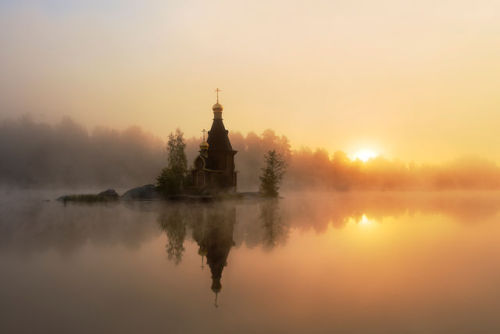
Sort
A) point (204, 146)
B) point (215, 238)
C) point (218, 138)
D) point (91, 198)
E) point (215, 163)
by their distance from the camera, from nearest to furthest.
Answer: point (215, 238) < point (91, 198) < point (204, 146) < point (215, 163) < point (218, 138)

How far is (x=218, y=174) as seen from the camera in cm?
4925

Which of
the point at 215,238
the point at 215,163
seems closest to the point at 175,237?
the point at 215,238

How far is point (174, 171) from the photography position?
161 ft

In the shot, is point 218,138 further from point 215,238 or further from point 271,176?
point 215,238

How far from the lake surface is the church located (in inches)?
1222

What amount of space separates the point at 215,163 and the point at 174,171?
230 inches

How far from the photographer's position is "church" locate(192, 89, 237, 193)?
4766 cm

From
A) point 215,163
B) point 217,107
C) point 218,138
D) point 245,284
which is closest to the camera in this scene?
point 245,284

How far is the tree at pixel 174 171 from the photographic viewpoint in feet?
154

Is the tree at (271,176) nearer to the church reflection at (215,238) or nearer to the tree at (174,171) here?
the tree at (174,171)

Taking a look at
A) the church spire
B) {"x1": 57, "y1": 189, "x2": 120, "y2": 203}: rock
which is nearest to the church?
the church spire

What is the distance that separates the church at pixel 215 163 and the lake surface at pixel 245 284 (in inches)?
1222

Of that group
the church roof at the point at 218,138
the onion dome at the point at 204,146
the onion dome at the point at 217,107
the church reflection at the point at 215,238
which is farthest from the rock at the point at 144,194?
the church reflection at the point at 215,238

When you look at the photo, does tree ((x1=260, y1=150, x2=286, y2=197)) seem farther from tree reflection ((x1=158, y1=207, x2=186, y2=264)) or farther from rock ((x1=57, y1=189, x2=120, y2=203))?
tree reflection ((x1=158, y1=207, x2=186, y2=264))
